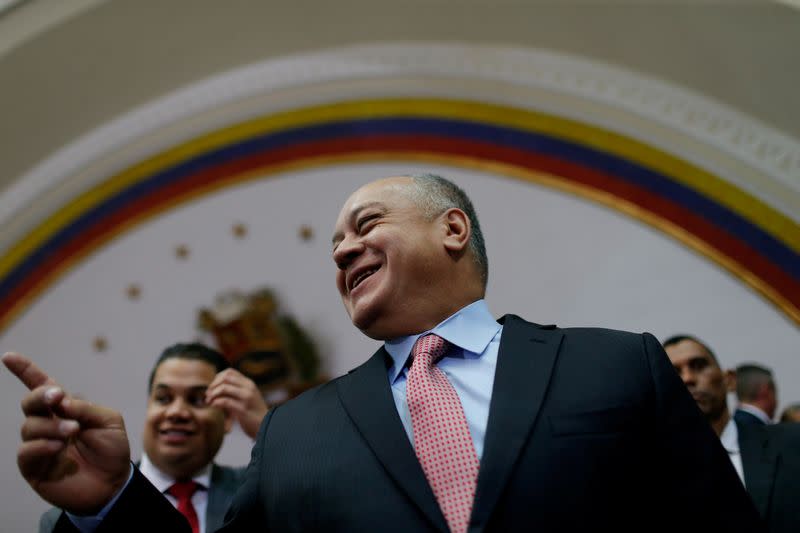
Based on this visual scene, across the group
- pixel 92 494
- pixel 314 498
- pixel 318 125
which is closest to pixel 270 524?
pixel 314 498

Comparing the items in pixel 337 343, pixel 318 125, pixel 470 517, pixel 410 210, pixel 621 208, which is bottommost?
pixel 470 517

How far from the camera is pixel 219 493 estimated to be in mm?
2168

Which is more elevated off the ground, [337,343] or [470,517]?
[337,343]

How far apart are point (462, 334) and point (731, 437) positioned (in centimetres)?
149

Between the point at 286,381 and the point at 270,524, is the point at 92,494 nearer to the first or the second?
the point at 270,524

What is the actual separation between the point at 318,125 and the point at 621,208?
5.35 feet

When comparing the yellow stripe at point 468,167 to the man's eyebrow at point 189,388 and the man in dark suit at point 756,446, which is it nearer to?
the man in dark suit at point 756,446

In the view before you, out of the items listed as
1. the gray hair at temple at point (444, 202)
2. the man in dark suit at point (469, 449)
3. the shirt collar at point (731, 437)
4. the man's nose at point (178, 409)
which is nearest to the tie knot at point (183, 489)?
the man's nose at point (178, 409)

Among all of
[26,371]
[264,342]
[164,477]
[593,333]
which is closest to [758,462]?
[593,333]

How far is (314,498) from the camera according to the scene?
1.17 m

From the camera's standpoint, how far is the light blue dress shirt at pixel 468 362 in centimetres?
123

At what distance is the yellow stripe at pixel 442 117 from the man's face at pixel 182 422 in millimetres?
2310

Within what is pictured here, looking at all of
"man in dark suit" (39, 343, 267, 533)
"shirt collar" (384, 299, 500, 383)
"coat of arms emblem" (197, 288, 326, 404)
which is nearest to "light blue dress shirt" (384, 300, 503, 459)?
"shirt collar" (384, 299, 500, 383)

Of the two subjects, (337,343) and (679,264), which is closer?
(679,264)
